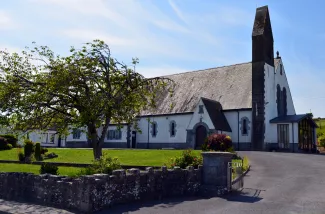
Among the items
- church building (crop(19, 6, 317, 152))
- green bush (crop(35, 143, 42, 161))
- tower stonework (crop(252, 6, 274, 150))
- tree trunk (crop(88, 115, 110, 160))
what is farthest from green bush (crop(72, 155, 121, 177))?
tower stonework (crop(252, 6, 274, 150))

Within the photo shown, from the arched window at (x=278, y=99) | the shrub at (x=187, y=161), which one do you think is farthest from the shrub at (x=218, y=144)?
the arched window at (x=278, y=99)

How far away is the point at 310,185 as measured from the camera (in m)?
14.0

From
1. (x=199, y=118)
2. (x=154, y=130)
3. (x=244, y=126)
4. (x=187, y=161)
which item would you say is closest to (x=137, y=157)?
(x=187, y=161)

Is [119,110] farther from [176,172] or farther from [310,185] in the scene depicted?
[310,185]

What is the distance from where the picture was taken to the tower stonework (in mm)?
37031

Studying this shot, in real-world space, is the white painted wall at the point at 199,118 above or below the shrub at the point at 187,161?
above

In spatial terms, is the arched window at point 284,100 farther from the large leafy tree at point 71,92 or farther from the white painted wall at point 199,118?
the large leafy tree at point 71,92

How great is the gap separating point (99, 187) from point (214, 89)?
34.2 metres

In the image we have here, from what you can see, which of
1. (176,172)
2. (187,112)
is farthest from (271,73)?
(176,172)

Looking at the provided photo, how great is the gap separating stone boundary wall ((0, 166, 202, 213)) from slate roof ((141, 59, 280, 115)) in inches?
1068

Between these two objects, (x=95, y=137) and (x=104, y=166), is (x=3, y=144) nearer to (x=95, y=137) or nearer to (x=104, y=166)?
(x=95, y=137)

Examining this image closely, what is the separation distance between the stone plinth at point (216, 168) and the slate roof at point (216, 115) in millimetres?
23435

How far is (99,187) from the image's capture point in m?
9.66

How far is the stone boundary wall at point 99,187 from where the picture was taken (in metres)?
9.59
